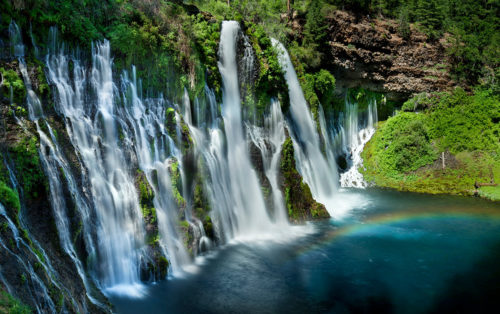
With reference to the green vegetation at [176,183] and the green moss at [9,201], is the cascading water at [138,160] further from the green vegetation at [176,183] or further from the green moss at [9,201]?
the green moss at [9,201]

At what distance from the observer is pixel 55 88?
9.23 meters

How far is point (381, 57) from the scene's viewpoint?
24.8 m

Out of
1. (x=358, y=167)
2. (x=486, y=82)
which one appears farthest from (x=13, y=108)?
(x=486, y=82)

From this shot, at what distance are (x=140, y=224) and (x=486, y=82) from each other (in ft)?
86.7

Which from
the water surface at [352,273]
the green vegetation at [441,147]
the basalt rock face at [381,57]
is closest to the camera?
the water surface at [352,273]

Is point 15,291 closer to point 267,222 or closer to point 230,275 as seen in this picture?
point 230,275

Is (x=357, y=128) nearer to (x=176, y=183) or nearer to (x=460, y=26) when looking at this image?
(x=460, y=26)

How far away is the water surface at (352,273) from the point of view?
29.5 feet

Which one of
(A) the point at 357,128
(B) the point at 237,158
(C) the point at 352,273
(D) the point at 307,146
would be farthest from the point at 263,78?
(A) the point at 357,128

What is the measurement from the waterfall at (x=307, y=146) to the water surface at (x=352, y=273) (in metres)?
3.06

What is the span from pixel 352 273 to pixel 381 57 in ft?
60.6

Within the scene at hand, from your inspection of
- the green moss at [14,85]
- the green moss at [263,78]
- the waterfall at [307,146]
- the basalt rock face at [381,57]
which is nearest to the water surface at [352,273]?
the waterfall at [307,146]

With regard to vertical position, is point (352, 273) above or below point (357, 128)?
below

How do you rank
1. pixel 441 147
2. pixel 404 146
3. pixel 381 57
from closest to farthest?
pixel 441 147
pixel 404 146
pixel 381 57
